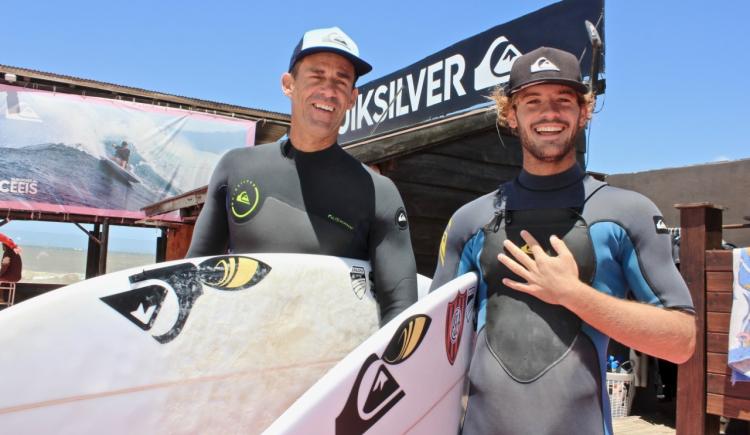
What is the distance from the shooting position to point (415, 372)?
1524 millimetres

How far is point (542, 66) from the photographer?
1605mm

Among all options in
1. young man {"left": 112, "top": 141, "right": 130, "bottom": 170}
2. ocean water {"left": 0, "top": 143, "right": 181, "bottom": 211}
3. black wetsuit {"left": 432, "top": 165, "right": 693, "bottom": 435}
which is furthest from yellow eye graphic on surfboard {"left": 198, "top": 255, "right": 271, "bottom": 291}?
young man {"left": 112, "top": 141, "right": 130, "bottom": 170}

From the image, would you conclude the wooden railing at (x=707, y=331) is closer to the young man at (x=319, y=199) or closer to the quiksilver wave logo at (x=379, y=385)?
the young man at (x=319, y=199)

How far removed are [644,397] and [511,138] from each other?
3.45 metres

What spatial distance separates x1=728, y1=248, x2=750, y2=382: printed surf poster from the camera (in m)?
4.17

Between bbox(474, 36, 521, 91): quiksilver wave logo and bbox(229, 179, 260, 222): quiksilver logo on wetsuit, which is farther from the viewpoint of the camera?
bbox(474, 36, 521, 91): quiksilver wave logo

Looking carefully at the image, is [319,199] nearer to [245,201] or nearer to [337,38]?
[245,201]

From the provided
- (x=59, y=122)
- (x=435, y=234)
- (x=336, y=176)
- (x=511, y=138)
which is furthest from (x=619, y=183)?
(x=59, y=122)

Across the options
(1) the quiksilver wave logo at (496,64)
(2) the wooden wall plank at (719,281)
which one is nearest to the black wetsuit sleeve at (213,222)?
(2) the wooden wall plank at (719,281)

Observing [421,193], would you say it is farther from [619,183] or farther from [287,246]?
[619,183]

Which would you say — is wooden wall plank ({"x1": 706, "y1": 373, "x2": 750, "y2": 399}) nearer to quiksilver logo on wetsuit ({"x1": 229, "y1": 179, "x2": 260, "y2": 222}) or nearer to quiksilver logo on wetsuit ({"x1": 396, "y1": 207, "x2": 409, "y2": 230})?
quiksilver logo on wetsuit ({"x1": 396, "y1": 207, "x2": 409, "y2": 230})

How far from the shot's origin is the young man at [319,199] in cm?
196

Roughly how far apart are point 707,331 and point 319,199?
3.86 metres

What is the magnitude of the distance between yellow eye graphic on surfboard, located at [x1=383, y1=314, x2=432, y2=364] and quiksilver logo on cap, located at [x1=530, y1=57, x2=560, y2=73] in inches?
29.7
